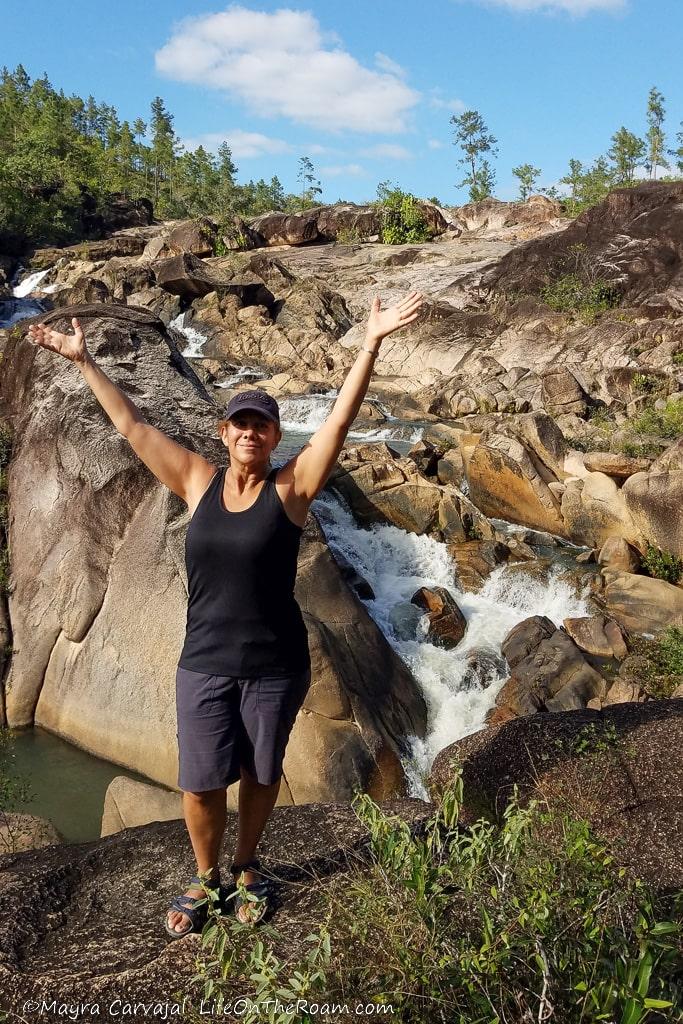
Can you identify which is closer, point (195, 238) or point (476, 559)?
point (476, 559)

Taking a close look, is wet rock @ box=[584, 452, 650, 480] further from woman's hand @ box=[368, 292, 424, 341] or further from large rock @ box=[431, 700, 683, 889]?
woman's hand @ box=[368, 292, 424, 341]

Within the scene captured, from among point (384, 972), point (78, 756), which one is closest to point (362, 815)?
point (384, 972)

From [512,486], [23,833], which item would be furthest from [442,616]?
[23,833]

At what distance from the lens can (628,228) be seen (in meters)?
29.9

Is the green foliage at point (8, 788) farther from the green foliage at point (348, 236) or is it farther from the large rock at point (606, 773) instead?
the green foliage at point (348, 236)

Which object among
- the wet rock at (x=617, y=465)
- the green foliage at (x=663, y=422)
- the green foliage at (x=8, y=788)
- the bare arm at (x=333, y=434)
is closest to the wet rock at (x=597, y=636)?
the wet rock at (x=617, y=465)

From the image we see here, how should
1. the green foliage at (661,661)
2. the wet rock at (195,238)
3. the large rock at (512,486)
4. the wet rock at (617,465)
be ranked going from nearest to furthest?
the green foliage at (661,661) → the wet rock at (617,465) → the large rock at (512,486) → the wet rock at (195,238)

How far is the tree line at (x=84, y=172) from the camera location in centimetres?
4375

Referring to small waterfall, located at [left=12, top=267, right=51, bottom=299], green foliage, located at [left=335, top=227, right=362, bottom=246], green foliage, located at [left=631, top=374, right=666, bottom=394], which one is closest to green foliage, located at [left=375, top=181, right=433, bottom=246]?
green foliage, located at [left=335, top=227, right=362, bottom=246]

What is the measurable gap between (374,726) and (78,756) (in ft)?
9.72

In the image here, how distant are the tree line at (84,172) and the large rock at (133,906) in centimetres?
Result: 4410

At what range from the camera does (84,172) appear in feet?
188

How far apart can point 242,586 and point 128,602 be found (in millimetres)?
5159

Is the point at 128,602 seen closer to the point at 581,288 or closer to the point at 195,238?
the point at 581,288
